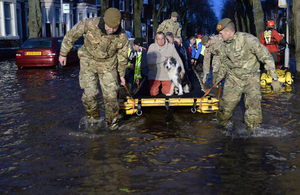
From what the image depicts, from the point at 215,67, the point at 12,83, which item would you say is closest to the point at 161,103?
the point at 215,67

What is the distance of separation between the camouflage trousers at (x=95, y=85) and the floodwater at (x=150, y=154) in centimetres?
38

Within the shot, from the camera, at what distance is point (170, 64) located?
8430mm

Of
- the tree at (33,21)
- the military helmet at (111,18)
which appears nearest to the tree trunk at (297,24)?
the military helmet at (111,18)

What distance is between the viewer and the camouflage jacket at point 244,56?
19.4 feet

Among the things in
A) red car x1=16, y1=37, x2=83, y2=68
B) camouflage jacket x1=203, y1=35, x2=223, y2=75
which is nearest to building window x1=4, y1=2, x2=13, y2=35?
red car x1=16, y1=37, x2=83, y2=68

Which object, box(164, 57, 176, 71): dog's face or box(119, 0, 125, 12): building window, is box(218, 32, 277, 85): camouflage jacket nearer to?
box(164, 57, 176, 71): dog's face

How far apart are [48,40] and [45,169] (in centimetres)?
1477

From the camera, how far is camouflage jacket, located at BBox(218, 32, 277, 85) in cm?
591

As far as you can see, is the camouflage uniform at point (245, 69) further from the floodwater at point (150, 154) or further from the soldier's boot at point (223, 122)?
the floodwater at point (150, 154)

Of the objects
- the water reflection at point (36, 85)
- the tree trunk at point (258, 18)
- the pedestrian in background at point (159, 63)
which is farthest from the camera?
the tree trunk at point (258, 18)

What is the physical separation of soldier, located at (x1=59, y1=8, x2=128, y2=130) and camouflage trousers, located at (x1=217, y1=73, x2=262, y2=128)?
167 cm

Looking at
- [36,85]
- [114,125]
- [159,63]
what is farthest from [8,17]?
[114,125]

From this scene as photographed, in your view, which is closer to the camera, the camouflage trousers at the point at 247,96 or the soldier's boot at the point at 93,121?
the camouflage trousers at the point at 247,96

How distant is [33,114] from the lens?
26.7 feet
